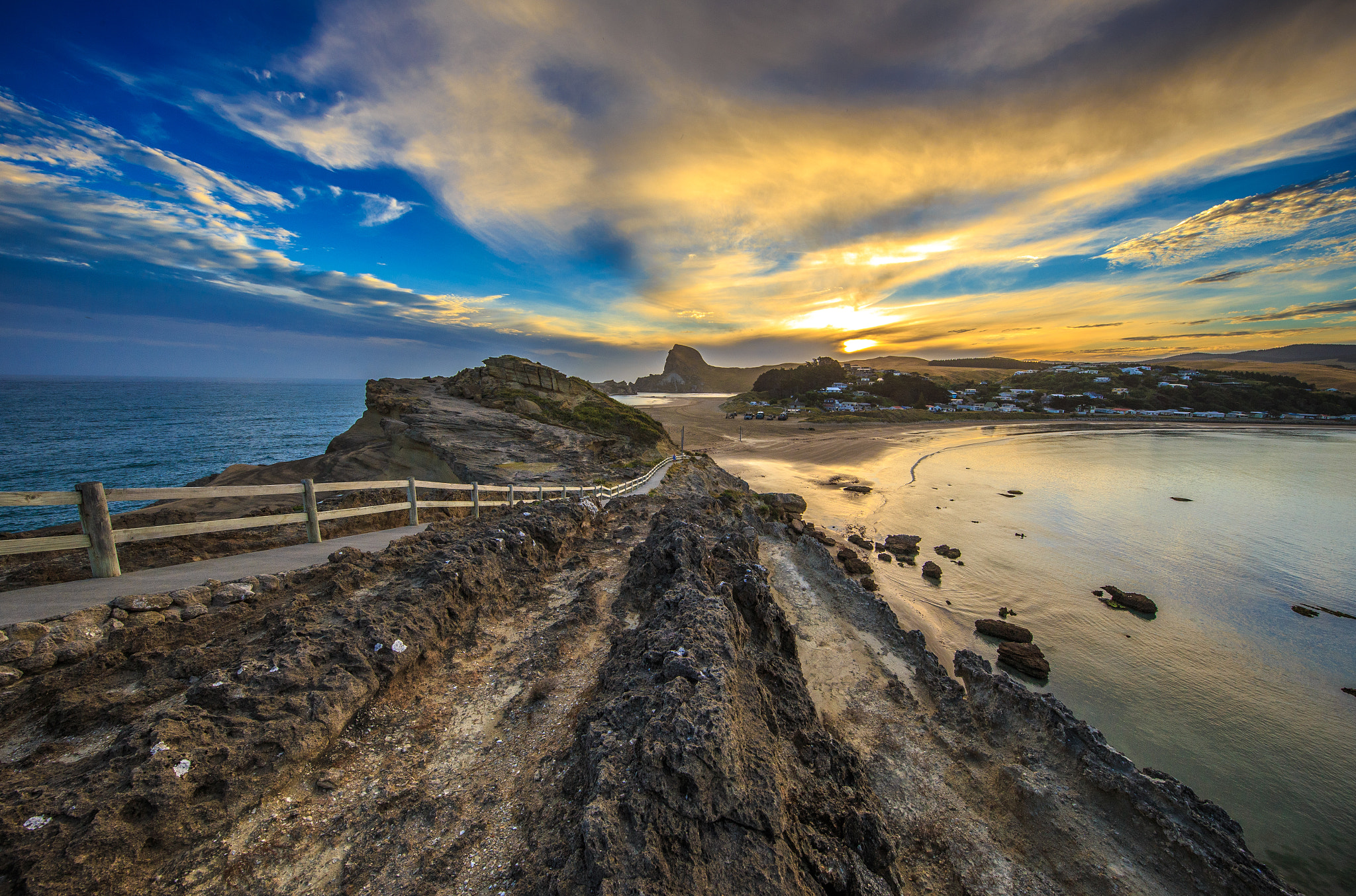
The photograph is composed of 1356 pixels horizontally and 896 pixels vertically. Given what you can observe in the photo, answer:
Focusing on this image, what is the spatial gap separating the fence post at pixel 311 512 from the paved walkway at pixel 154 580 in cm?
16

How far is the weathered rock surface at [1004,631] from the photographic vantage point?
41.7 feet

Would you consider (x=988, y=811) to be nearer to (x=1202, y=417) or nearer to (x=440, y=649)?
(x=440, y=649)

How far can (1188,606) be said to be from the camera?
15.2m

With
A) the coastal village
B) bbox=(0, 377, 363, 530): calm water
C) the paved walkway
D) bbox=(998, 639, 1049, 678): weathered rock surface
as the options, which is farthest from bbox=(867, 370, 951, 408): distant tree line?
the paved walkway

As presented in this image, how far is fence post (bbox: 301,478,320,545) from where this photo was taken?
745 centimetres

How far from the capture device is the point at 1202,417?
79375 mm

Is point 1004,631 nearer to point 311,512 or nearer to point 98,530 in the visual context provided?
point 311,512

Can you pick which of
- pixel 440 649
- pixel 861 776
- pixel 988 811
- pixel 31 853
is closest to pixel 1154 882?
pixel 988 811

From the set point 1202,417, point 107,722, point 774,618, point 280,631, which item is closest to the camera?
point 107,722

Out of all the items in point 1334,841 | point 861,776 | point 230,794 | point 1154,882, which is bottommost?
point 1334,841

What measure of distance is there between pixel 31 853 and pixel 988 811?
855 centimetres

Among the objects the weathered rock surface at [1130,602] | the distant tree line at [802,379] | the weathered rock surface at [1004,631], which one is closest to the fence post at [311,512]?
the weathered rock surface at [1004,631]

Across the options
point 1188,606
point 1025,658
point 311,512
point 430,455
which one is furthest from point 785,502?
point 311,512

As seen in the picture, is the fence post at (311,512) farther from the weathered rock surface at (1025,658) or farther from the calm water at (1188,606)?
the weathered rock surface at (1025,658)
